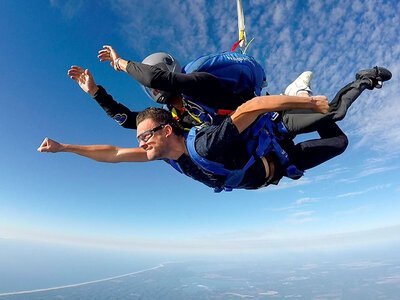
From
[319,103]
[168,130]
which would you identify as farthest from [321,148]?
[168,130]

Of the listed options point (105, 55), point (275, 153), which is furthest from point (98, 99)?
point (275, 153)

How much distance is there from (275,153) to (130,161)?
1.98 metres

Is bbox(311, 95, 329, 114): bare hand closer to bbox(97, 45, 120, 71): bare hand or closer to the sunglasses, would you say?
the sunglasses

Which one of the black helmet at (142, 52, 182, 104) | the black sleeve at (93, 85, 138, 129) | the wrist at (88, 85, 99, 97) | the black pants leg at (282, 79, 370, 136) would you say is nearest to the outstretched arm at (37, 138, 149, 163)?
the black sleeve at (93, 85, 138, 129)

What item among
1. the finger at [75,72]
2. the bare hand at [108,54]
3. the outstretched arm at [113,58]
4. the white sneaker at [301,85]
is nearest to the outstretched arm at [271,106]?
the white sneaker at [301,85]

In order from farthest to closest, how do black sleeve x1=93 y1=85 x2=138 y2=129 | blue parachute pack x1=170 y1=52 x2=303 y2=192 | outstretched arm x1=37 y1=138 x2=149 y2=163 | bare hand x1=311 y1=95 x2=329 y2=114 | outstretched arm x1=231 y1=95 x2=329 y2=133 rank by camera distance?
black sleeve x1=93 y1=85 x2=138 y2=129, outstretched arm x1=37 y1=138 x2=149 y2=163, blue parachute pack x1=170 y1=52 x2=303 y2=192, bare hand x1=311 y1=95 x2=329 y2=114, outstretched arm x1=231 y1=95 x2=329 y2=133

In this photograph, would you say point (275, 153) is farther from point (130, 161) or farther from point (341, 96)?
point (130, 161)

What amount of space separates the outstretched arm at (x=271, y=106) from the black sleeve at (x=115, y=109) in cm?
173

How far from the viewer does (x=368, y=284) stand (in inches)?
6156

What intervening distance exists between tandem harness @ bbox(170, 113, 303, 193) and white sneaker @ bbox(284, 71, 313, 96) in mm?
364

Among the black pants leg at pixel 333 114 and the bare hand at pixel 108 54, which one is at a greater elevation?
the bare hand at pixel 108 54

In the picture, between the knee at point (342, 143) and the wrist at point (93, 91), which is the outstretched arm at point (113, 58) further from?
the knee at point (342, 143)

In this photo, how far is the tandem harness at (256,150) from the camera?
2293mm

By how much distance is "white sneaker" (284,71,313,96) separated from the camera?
2.42 meters
